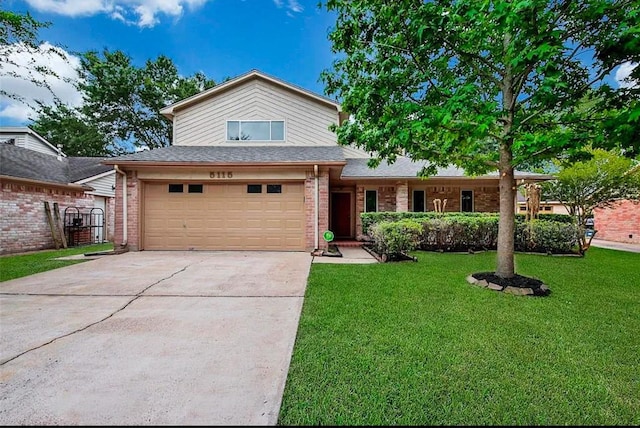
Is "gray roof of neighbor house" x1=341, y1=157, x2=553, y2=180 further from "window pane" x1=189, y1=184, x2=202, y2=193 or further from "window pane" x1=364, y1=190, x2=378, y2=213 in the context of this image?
"window pane" x1=189, y1=184, x2=202, y2=193

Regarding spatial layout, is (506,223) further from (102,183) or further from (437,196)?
(102,183)

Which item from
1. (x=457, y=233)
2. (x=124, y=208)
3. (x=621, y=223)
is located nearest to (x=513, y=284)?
(x=457, y=233)

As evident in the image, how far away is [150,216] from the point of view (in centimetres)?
991

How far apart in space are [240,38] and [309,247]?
11.6m

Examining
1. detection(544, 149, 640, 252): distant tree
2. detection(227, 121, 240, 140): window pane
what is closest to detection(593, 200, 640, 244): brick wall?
detection(544, 149, 640, 252): distant tree

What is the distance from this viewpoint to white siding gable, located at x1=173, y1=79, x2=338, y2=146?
38.7 ft

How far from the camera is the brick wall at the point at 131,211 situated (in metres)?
9.52

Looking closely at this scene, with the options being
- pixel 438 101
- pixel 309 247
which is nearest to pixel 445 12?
pixel 438 101

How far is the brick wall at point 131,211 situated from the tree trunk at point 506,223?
1023 centimetres

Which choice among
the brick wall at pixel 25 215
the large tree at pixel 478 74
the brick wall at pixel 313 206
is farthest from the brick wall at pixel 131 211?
the large tree at pixel 478 74

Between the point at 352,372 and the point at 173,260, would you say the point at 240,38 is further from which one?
the point at 352,372

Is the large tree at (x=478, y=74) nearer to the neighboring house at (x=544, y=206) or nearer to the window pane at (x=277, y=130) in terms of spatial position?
the window pane at (x=277, y=130)

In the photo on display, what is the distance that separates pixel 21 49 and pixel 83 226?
330 inches

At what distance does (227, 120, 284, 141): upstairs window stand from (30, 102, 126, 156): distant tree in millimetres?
19307
